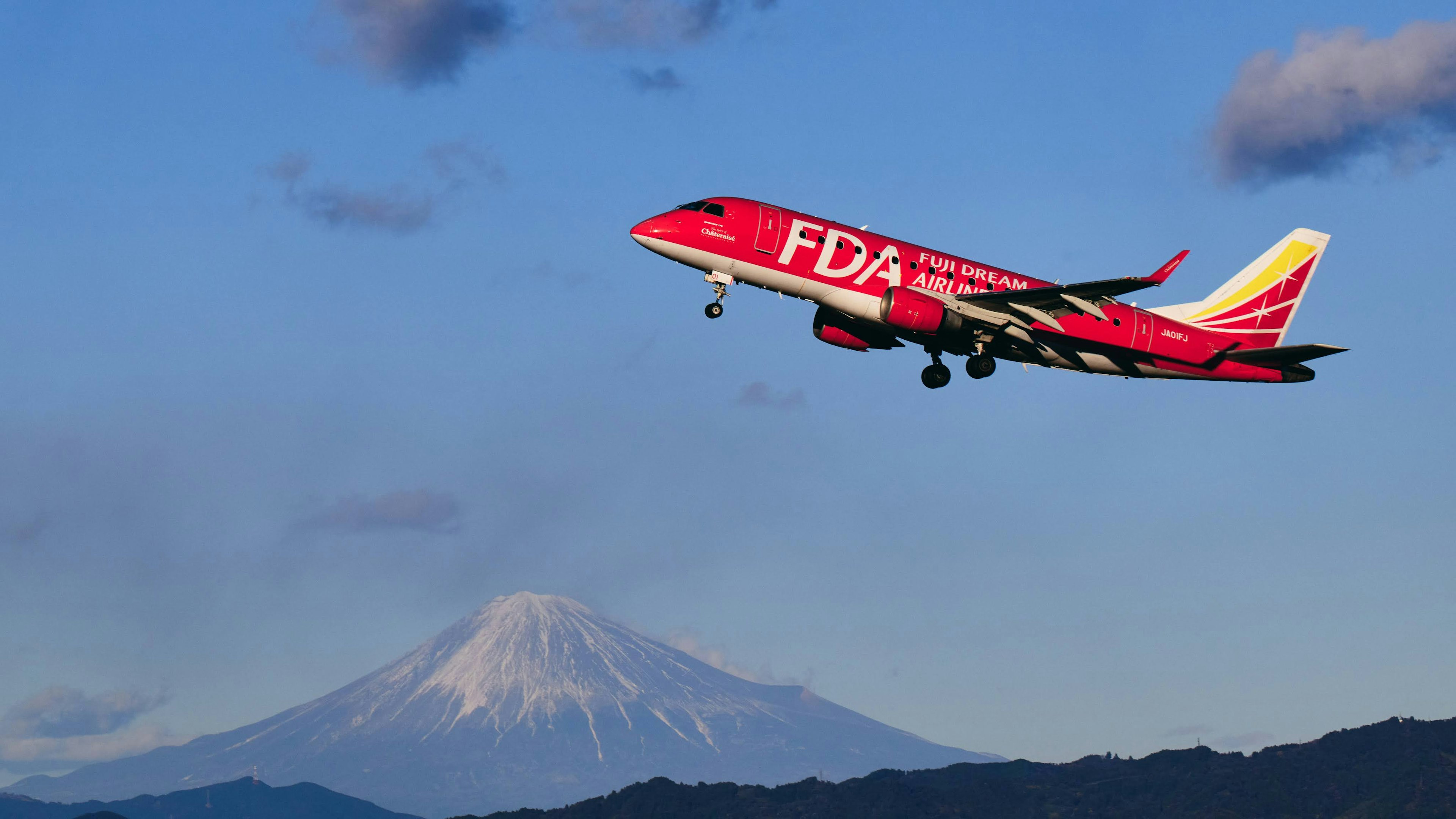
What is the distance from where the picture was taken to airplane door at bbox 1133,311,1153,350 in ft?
230

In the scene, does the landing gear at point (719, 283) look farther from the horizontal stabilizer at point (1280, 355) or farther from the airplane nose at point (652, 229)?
the horizontal stabilizer at point (1280, 355)

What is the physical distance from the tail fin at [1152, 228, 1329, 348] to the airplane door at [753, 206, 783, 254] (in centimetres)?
2067

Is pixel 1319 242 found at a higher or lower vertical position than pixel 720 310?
higher

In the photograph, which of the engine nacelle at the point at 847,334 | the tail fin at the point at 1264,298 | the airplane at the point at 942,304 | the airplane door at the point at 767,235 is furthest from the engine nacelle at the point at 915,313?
the tail fin at the point at 1264,298

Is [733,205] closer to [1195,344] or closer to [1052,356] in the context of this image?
[1052,356]

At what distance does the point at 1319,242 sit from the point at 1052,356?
19.5m

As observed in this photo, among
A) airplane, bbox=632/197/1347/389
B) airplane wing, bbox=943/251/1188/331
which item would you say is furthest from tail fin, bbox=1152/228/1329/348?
airplane wing, bbox=943/251/1188/331

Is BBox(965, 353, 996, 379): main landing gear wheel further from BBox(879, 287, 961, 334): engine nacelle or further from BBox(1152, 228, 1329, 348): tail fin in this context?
BBox(1152, 228, 1329, 348): tail fin

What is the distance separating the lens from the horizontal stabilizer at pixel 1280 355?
68.5m

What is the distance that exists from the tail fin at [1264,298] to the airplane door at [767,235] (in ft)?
67.8

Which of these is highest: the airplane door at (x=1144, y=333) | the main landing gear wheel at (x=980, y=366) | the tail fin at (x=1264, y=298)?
the tail fin at (x=1264, y=298)

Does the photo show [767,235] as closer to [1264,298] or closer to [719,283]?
[719,283]

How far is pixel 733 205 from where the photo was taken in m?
64.3

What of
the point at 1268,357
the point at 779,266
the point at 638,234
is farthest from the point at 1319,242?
the point at 638,234
